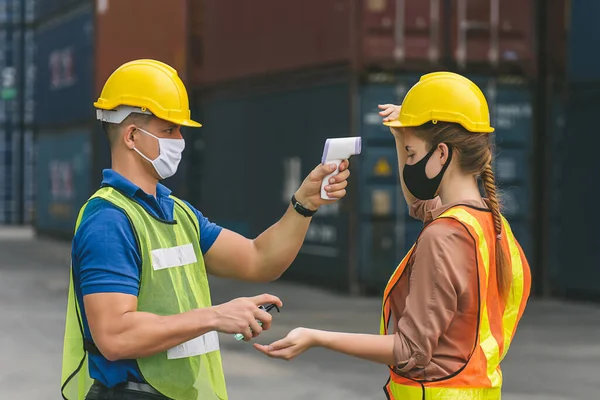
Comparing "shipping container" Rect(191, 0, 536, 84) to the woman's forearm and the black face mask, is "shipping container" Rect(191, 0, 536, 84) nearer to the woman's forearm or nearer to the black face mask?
the black face mask

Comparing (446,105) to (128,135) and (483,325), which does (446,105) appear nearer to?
(483,325)

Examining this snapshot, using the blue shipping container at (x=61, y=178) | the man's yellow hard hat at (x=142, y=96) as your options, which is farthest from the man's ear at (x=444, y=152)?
the blue shipping container at (x=61, y=178)

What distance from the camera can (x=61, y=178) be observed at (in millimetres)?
26422

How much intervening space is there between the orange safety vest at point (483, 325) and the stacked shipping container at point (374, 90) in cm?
1091


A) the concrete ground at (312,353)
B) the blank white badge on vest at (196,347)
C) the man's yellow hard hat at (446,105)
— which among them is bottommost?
the concrete ground at (312,353)

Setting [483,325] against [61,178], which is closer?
[483,325]

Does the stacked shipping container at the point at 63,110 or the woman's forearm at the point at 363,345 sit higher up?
the stacked shipping container at the point at 63,110

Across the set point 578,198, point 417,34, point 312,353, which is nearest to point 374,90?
point 417,34

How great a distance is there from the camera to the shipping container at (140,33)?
731 inches

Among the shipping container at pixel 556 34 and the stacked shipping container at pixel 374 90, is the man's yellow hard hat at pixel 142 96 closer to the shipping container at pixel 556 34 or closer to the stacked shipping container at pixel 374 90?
the stacked shipping container at pixel 374 90

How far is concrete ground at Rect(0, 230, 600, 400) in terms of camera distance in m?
8.41

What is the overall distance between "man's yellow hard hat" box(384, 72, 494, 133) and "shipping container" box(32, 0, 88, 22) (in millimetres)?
21142

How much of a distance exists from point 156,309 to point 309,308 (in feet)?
33.1

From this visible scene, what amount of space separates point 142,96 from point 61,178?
23.5 m
